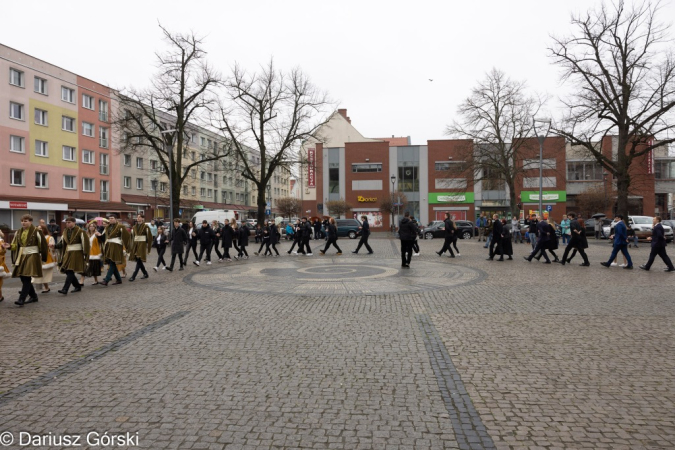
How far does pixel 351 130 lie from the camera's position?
76062 millimetres

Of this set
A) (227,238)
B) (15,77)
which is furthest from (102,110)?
(227,238)

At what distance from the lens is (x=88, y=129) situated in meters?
46.5

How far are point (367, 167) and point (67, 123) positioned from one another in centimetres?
3389

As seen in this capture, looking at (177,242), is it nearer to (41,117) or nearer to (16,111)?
(16,111)

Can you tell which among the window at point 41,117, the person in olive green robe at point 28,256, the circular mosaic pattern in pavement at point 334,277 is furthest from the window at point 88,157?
the person in olive green robe at point 28,256

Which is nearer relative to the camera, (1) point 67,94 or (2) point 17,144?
(2) point 17,144

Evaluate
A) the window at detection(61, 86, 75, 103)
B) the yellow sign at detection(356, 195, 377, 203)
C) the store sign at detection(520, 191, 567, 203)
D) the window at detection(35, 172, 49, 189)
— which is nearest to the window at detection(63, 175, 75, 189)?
the window at detection(35, 172, 49, 189)

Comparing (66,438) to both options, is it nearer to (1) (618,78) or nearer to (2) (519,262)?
(2) (519,262)

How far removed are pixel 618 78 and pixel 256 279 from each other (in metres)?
25.6

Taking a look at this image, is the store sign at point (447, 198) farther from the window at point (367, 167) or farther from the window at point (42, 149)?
the window at point (42, 149)

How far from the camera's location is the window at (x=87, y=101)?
45.6m

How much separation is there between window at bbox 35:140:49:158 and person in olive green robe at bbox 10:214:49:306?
1436 inches

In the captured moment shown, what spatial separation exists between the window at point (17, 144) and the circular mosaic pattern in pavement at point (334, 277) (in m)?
30.9

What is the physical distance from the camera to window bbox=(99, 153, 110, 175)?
4811cm
